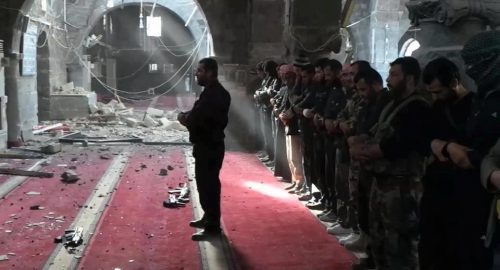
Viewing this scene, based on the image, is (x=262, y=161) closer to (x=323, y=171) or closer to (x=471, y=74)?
(x=323, y=171)

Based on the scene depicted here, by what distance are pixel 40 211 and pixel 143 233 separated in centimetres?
160

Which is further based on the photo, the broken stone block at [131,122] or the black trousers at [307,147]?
the broken stone block at [131,122]

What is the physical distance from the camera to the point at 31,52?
42.6 ft

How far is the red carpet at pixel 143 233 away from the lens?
16.2 feet

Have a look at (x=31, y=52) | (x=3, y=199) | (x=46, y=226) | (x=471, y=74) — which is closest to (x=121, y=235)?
(x=46, y=226)

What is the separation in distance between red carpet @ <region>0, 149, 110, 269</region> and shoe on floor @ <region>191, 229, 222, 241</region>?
1.33m

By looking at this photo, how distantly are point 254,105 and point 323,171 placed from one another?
5.70 metres

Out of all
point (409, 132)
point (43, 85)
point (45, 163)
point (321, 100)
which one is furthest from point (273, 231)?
point (43, 85)

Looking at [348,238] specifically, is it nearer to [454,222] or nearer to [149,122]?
[454,222]

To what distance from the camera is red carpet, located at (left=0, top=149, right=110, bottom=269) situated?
5.11 m

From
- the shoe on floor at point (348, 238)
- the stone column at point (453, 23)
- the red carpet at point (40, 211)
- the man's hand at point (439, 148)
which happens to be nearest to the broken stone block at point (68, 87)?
the red carpet at point (40, 211)

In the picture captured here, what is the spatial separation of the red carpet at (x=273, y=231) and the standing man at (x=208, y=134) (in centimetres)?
34

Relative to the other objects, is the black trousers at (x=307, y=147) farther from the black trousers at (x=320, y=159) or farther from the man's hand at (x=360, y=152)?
the man's hand at (x=360, y=152)

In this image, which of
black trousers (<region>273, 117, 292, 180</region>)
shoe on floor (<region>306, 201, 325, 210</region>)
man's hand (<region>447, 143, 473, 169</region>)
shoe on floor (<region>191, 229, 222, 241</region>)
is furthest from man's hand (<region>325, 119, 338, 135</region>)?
man's hand (<region>447, 143, 473, 169</region>)
